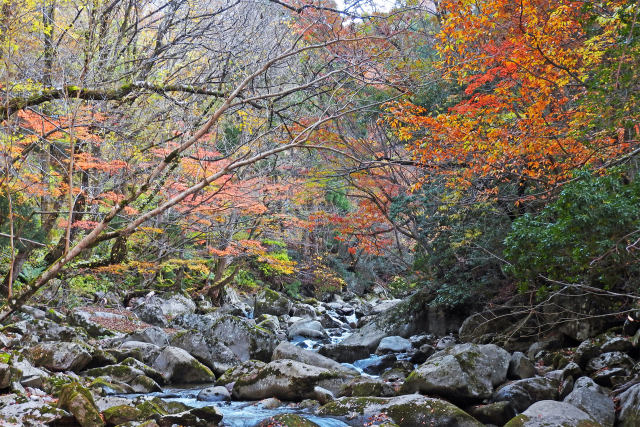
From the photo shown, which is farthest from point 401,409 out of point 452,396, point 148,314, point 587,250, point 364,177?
point 148,314

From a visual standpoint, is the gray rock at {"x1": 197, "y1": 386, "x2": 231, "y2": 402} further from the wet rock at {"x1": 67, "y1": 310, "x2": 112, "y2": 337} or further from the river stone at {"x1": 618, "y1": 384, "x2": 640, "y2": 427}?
the river stone at {"x1": 618, "y1": 384, "x2": 640, "y2": 427}

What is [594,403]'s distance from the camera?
18.4 ft

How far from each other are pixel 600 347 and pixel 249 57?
6.55 meters

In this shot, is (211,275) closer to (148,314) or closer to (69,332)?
(148,314)

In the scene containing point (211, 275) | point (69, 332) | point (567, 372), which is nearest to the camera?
point (567, 372)

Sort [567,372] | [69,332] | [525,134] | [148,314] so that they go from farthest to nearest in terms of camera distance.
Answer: [148,314], [69,332], [525,134], [567,372]

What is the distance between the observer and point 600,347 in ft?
23.4

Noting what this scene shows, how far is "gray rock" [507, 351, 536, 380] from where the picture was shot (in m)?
7.54

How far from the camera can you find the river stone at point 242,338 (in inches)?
409

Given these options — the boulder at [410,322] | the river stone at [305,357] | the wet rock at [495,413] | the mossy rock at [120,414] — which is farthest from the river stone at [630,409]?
the boulder at [410,322]

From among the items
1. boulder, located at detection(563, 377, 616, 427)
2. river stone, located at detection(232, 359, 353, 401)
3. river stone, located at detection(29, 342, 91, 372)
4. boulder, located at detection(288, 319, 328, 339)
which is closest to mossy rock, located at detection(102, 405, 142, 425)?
river stone, located at detection(232, 359, 353, 401)

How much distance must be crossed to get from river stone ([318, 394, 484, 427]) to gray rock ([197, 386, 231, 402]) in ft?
6.00

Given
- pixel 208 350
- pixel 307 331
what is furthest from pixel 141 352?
pixel 307 331

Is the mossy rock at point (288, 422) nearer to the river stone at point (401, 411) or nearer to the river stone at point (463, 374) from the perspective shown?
the river stone at point (401, 411)
